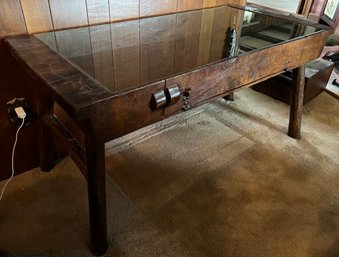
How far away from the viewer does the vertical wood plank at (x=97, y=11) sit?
3.53 ft

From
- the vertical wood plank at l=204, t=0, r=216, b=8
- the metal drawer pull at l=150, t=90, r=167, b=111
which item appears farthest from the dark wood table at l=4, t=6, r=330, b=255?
the vertical wood plank at l=204, t=0, r=216, b=8

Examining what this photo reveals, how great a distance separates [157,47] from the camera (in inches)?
38.6

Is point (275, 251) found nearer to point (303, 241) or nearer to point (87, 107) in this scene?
point (303, 241)

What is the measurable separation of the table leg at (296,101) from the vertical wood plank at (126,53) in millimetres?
839

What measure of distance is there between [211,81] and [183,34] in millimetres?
313

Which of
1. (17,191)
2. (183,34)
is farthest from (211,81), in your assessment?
(17,191)

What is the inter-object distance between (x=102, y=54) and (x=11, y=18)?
1.10ft

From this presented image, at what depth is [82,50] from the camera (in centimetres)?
91

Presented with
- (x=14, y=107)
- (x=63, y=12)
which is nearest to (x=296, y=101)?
(x=63, y=12)

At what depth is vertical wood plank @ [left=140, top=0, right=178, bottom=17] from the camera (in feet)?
4.04

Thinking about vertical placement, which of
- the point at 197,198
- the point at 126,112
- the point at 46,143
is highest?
Answer: the point at 126,112

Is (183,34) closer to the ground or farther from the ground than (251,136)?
farther from the ground

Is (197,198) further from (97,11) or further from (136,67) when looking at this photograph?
(97,11)

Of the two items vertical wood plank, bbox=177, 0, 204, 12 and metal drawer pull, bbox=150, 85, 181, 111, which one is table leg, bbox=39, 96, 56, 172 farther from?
vertical wood plank, bbox=177, 0, 204, 12
